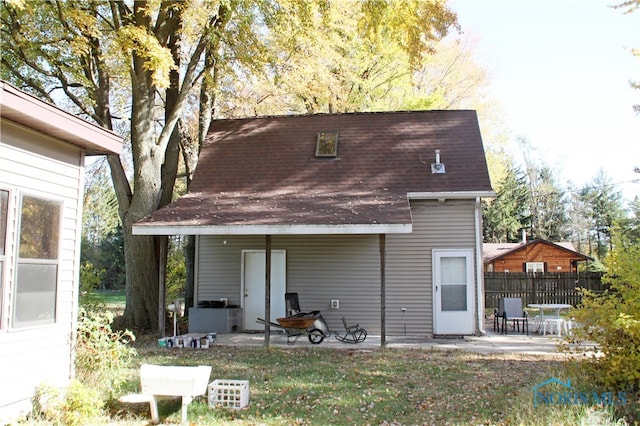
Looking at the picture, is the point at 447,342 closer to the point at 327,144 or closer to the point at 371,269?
the point at 371,269

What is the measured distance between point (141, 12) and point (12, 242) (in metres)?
9.60

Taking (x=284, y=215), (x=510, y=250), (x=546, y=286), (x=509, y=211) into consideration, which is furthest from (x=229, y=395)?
(x=509, y=211)

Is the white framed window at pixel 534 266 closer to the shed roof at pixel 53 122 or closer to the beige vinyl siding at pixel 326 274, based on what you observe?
the beige vinyl siding at pixel 326 274

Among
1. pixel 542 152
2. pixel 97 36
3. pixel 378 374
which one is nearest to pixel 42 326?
pixel 378 374

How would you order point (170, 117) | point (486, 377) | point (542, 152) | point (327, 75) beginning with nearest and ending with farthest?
point (486, 377), point (170, 117), point (327, 75), point (542, 152)

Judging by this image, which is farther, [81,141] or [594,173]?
[594,173]

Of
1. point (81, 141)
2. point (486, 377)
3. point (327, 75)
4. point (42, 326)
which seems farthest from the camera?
point (327, 75)

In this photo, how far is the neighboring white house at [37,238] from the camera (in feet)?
17.9

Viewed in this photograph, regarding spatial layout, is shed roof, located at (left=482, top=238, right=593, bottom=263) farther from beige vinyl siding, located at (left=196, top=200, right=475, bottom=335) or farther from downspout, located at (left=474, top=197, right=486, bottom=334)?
beige vinyl siding, located at (left=196, top=200, right=475, bottom=335)

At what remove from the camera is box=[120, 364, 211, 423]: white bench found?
600 centimetres

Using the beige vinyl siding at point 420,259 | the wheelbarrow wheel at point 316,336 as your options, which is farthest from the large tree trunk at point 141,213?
the beige vinyl siding at point 420,259

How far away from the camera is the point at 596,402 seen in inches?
238

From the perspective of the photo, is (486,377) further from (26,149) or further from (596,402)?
(26,149)

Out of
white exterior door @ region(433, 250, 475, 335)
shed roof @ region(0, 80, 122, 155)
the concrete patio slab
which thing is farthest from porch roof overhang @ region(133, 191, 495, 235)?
shed roof @ region(0, 80, 122, 155)
